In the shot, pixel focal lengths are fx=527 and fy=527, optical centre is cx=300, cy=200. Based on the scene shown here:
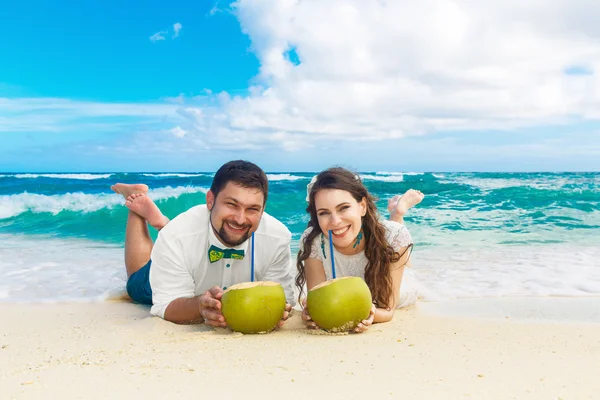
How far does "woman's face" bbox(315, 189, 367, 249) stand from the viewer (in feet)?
14.1

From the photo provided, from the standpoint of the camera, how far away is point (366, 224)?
15.4 feet

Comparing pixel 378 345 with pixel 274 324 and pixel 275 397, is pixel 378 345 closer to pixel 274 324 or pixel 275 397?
pixel 274 324

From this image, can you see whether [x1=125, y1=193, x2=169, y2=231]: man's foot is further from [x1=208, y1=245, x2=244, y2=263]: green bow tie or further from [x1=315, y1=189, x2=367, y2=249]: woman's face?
[x1=315, y1=189, x2=367, y2=249]: woman's face

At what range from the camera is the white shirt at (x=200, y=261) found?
430 centimetres

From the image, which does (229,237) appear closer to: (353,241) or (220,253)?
(220,253)

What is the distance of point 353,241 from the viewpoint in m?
4.70

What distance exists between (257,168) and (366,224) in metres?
1.14

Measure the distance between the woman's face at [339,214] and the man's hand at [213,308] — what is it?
1077mm

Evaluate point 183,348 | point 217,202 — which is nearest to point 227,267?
point 217,202

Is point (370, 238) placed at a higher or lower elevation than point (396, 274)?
higher

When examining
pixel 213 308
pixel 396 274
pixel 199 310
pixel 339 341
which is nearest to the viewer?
pixel 339 341

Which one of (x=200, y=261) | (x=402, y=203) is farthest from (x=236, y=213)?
(x=402, y=203)

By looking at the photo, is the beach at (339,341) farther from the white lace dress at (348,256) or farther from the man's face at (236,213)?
the man's face at (236,213)

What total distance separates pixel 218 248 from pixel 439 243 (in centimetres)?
645
